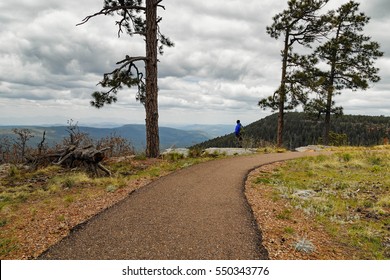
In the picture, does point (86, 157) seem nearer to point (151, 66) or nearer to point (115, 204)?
point (115, 204)

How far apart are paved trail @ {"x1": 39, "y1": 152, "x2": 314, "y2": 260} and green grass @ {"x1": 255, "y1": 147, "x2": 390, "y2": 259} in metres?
1.55

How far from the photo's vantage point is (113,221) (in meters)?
6.45

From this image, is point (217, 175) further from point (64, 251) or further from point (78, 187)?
point (64, 251)

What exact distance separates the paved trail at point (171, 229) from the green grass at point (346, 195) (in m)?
1.55

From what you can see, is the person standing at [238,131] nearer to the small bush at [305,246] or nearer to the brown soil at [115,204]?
the brown soil at [115,204]

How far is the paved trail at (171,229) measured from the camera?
510cm

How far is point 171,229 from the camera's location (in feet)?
19.7

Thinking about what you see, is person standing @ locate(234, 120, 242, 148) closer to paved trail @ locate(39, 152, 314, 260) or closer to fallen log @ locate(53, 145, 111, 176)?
fallen log @ locate(53, 145, 111, 176)

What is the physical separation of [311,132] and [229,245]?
467 ft

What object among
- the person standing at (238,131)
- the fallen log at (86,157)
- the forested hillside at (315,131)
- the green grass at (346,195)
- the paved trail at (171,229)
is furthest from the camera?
the forested hillside at (315,131)

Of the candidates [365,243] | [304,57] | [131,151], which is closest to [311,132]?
[304,57]

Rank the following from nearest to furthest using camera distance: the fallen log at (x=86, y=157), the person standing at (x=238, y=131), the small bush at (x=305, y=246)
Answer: the small bush at (x=305, y=246) < the fallen log at (x=86, y=157) < the person standing at (x=238, y=131)


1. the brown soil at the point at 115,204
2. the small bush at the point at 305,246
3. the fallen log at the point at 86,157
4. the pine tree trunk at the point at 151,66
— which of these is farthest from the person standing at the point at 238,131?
the small bush at the point at 305,246

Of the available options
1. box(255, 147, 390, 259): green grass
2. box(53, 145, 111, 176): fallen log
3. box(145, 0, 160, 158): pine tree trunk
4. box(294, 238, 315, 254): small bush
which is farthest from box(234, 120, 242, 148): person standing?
box(294, 238, 315, 254): small bush
